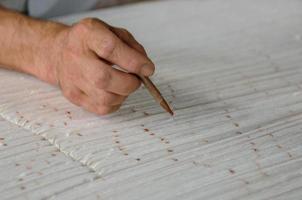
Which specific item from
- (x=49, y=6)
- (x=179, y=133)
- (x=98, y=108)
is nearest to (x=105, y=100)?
(x=98, y=108)

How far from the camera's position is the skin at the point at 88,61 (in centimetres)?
81

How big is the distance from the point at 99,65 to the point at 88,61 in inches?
1.0

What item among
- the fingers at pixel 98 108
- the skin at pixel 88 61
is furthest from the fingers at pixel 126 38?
the fingers at pixel 98 108

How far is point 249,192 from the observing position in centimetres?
69

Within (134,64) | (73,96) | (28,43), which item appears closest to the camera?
(134,64)

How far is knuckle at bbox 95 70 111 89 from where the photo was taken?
82cm

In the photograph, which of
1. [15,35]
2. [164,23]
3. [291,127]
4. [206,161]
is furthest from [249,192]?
[164,23]

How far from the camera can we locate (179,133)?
2.73 feet

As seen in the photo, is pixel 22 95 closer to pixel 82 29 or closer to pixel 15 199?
pixel 82 29

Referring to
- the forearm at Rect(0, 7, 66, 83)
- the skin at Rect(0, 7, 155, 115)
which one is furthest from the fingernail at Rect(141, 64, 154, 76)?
the forearm at Rect(0, 7, 66, 83)

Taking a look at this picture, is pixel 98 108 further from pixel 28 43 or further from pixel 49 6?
pixel 49 6

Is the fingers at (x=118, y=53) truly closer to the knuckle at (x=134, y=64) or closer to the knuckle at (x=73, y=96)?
the knuckle at (x=134, y=64)

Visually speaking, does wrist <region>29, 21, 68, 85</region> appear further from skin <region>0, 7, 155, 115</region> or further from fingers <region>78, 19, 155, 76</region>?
fingers <region>78, 19, 155, 76</region>

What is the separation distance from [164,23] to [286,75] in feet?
1.42
